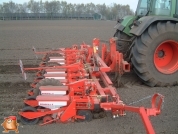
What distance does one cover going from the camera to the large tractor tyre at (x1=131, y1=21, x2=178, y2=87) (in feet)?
15.9

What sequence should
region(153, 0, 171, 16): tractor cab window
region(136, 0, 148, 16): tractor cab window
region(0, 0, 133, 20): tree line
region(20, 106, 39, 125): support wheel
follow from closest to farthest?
region(20, 106, 39, 125): support wheel < region(153, 0, 171, 16): tractor cab window < region(136, 0, 148, 16): tractor cab window < region(0, 0, 133, 20): tree line

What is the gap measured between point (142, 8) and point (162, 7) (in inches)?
34.1

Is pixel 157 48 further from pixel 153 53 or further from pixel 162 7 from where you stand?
pixel 162 7

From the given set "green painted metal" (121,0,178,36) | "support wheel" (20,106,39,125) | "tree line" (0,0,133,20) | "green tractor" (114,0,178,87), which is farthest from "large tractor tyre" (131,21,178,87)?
"tree line" (0,0,133,20)

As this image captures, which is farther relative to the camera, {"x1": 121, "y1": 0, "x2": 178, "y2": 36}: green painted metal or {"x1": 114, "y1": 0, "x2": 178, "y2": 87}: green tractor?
{"x1": 121, "y1": 0, "x2": 178, "y2": 36}: green painted metal

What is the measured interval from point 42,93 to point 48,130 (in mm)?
543

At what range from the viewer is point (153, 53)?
488cm

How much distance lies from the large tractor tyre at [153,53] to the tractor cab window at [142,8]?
1.13 meters

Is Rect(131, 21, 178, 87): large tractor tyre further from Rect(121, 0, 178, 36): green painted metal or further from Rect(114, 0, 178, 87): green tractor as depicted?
Rect(121, 0, 178, 36): green painted metal

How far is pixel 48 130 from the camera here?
3.28 metres

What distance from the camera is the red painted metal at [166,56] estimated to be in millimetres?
5215

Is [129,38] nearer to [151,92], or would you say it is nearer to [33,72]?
[151,92]

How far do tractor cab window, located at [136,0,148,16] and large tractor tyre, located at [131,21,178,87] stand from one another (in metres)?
1.13

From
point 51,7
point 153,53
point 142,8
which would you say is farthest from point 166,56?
point 51,7
